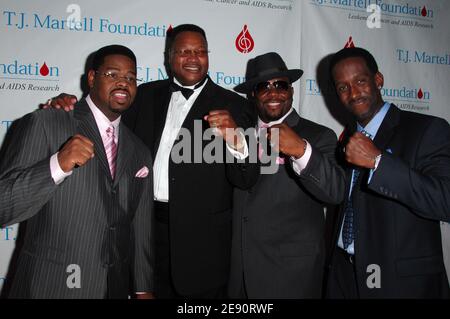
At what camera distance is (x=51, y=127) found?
1.77 meters

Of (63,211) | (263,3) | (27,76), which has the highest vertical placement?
(263,3)

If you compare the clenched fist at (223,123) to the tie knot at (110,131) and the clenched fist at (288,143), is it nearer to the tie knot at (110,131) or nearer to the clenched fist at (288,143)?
the clenched fist at (288,143)

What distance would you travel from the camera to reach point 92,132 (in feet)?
6.12

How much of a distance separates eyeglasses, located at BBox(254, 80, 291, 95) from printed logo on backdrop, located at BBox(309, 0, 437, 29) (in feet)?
4.78

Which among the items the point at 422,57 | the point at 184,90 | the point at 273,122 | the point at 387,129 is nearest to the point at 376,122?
the point at 387,129

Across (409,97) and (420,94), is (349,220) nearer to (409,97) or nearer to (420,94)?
(409,97)

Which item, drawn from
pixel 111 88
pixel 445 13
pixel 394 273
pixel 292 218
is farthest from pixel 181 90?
pixel 445 13

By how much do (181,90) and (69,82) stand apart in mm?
1144

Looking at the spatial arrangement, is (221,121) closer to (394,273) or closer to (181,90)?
(181,90)

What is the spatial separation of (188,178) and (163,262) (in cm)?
60

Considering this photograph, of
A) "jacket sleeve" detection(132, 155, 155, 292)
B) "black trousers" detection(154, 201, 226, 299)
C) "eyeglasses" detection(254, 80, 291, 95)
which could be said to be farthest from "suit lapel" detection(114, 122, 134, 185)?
"eyeglasses" detection(254, 80, 291, 95)

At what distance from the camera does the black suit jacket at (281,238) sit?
7.26 ft

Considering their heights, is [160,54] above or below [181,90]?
above
